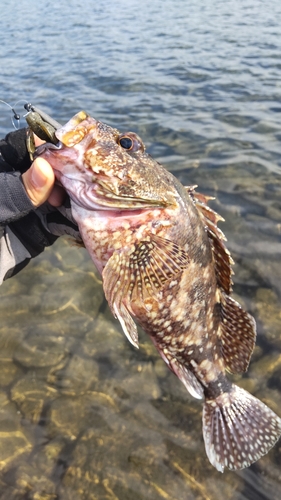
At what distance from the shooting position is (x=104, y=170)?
3.12m

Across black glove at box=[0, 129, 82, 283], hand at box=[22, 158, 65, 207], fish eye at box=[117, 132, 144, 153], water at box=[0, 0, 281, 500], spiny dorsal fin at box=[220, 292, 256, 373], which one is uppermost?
fish eye at box=[117, 132, 144, 153]

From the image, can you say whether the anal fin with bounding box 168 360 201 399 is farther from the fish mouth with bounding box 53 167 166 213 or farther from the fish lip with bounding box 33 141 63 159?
the fish lip with bounding box 33 141 63 159

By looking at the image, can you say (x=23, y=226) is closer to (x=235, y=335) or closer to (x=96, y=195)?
(x=96, y=195)

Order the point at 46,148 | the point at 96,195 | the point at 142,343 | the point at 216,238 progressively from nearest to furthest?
the point at 46,148, the point at 96,195, the point at 216,238, the point at 142,343

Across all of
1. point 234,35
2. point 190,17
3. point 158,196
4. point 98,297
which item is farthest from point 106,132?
point 190,17

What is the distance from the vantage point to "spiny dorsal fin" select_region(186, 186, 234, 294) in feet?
11.5

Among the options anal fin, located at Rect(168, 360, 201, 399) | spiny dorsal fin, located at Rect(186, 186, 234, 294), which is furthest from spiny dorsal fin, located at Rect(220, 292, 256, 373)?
anal fin, located at Rect(168, 360, 201, 399)

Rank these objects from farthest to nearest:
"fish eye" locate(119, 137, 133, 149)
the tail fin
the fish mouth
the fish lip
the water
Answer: the water
the tail fin
"fish eye" locate(119, 137, 133, 149)
the fish mouth
the fish lip

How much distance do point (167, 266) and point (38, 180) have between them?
3.86ft

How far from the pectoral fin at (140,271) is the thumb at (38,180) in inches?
29.7

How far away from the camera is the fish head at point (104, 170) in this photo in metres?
3.03

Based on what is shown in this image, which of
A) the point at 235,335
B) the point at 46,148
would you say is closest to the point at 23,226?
the point at 46,148

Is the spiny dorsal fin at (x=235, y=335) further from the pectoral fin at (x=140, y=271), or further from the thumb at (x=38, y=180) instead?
the thumb at (x=38, y=180)

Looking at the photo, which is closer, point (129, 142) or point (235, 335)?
point (129, 142)
